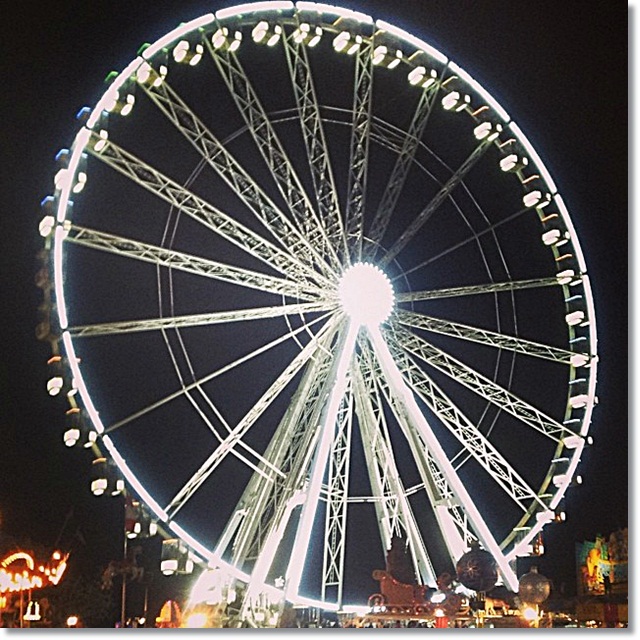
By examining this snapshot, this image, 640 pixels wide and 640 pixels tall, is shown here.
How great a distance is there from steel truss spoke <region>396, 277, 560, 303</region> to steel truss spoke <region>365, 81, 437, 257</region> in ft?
2.25

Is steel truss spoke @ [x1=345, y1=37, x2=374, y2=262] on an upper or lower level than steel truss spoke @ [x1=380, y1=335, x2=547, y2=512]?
upper

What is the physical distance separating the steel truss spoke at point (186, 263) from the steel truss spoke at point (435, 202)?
1042 mm

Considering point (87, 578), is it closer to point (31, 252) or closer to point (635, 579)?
point (31, 252)

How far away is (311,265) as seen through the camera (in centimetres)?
1230

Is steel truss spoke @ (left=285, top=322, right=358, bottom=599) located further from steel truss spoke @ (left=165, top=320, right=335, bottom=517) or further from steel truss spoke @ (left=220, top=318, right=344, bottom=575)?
steel truss spoke @ (left=165, top=320, right=335, bottom=517)

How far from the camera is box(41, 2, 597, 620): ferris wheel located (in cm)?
1165

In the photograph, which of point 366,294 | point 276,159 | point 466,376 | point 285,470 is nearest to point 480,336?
point 466,376

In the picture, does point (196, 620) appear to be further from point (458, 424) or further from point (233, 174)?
point (233, 174)

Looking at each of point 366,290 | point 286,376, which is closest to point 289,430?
point 286,376

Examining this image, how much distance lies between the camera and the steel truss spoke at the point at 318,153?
12312mm

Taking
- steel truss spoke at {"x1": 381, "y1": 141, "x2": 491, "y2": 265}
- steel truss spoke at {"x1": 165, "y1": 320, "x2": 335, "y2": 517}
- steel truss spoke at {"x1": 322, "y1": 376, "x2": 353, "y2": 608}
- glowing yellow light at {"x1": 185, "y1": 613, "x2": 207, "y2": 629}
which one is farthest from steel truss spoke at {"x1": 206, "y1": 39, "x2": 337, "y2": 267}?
glowing yellow light at {"x1": 185, "y1": 613, "x2": 207, "y2": 629}

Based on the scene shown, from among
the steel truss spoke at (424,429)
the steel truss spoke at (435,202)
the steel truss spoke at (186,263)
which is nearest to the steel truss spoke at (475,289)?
the steel truss spoke at (435,202)

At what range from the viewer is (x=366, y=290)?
12102 mm

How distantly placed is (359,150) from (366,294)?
1.75 meters
